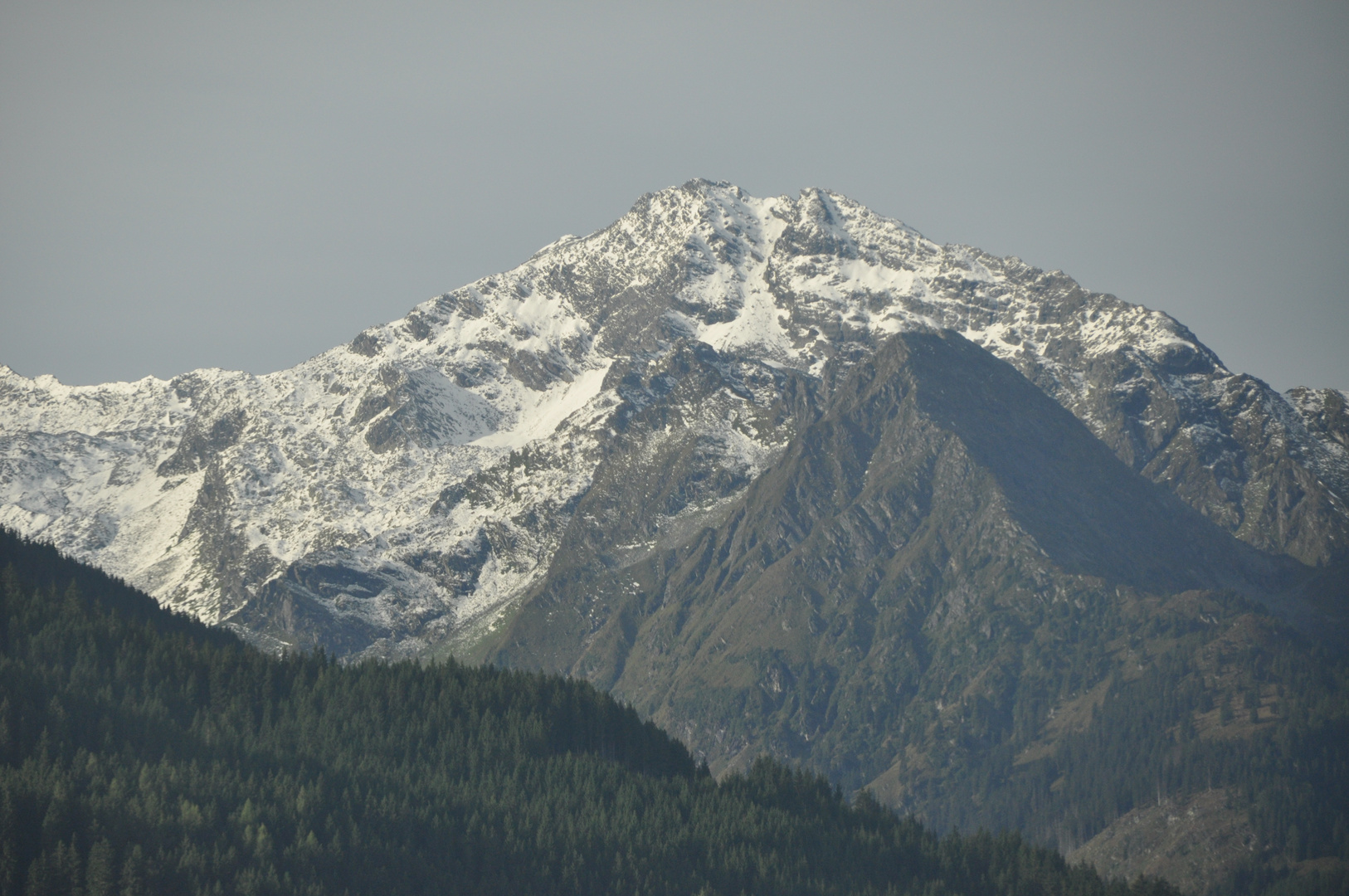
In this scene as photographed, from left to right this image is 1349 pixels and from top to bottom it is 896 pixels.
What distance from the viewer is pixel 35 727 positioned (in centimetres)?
19700

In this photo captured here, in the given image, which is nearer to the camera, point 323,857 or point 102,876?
point 102,876

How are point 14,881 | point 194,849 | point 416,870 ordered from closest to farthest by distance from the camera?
point 14,881 → point 194,849 → point 416,870

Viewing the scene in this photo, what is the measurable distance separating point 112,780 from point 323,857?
88.2 feet

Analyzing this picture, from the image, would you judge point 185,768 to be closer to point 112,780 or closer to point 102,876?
point 112,780

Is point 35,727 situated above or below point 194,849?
above

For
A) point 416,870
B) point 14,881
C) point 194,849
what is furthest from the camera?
point 416,870

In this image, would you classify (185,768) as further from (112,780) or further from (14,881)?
(14,881)

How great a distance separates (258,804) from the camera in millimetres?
194625

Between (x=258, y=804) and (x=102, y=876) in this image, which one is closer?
(x=102, y=876)

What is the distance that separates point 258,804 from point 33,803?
2861 centimetres

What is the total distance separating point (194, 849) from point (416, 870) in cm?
2891

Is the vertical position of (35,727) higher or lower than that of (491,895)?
higher

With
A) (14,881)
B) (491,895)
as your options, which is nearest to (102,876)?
(14,881)

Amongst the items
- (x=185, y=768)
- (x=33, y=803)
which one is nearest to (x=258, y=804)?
(x=185, y=768)
